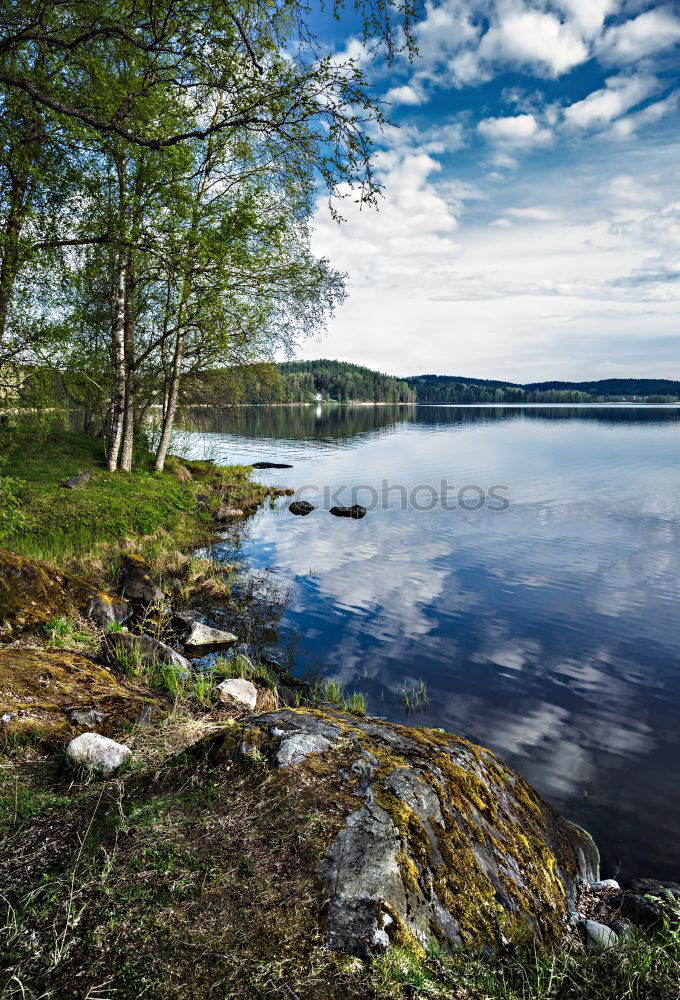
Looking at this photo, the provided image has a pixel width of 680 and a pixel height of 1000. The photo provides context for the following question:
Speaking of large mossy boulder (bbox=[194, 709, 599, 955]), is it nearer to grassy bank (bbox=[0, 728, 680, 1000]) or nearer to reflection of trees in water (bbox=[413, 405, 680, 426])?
grassy bank (bbox=[0, 728, 680, 1000])

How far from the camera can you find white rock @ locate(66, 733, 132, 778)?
4055mm

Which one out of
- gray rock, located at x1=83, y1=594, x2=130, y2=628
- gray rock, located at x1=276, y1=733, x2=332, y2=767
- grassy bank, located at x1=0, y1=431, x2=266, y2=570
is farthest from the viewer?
grassy bank, located at x1=0, y1=431, x2=266, y2=570

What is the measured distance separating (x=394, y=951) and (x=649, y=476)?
1614 inches

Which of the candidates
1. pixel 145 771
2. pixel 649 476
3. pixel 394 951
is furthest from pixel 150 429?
pixel 649 476

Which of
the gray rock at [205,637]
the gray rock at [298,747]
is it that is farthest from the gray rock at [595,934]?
the gray rock at [205,637]

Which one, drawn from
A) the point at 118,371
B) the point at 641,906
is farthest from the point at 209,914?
the point at 118,371

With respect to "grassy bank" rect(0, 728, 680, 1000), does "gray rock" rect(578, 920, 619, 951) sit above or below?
below

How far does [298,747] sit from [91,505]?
553 inches

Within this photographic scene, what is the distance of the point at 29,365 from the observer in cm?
1226

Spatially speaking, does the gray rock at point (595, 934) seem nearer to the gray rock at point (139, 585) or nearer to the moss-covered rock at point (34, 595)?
the moss-covered rock at point (34, 595)

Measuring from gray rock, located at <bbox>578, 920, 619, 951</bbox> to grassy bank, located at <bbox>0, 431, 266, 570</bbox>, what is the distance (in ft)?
30.9

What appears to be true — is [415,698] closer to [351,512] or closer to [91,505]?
[91,505]

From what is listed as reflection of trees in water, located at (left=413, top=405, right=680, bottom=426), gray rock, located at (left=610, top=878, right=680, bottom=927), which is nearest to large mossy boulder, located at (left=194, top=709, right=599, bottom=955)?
gray rock, located at (left=610, top=878, right=680, bottom=927)

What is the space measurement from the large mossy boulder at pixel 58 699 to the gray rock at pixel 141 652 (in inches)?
34.9
